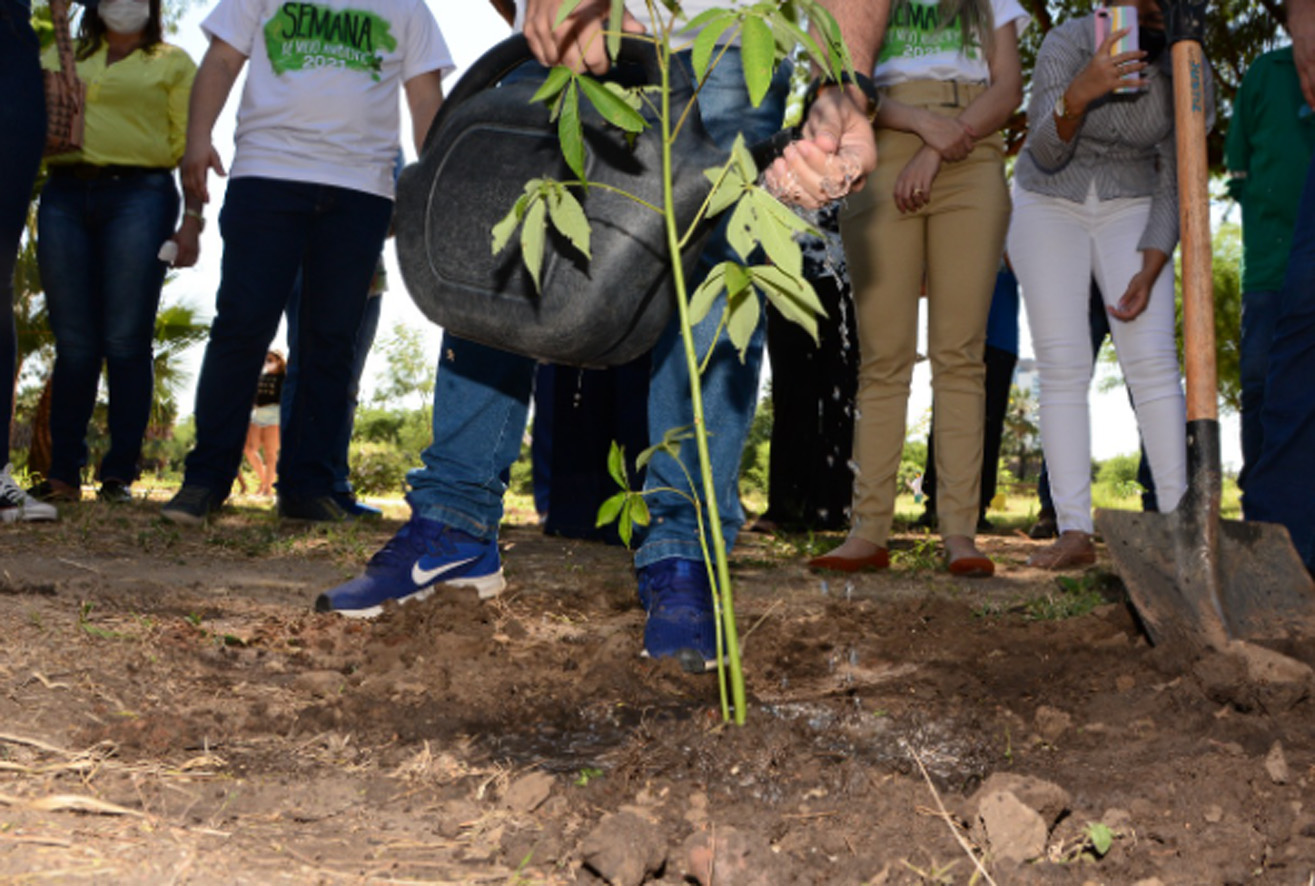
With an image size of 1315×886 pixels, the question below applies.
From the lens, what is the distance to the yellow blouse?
4.89 metres

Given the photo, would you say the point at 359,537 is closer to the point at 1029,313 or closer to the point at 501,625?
the point at 501,625

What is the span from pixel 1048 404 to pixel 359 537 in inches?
92.7

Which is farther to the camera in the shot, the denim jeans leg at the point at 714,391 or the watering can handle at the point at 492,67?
the denim jeans leg at the point at 714,391

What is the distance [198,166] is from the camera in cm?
484

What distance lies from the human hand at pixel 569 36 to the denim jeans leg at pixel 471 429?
736 mm

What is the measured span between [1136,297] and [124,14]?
13.6 ft

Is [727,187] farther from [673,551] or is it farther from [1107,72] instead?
[1107,72]

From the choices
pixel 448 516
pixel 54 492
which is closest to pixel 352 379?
pixel 54 492

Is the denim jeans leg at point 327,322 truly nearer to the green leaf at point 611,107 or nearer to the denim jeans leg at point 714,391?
the denim jeans leg at point 714,391

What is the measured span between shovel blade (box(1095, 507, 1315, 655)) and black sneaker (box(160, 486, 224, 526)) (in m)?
3.17

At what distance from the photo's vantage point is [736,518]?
2539 mm

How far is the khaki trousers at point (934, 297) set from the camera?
3.79m

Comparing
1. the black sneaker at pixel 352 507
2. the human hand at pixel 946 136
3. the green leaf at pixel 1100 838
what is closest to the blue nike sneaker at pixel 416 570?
the green leaf at pixel 1100 838

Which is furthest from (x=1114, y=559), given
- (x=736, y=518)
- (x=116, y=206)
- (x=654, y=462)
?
(x=116, y=206)
